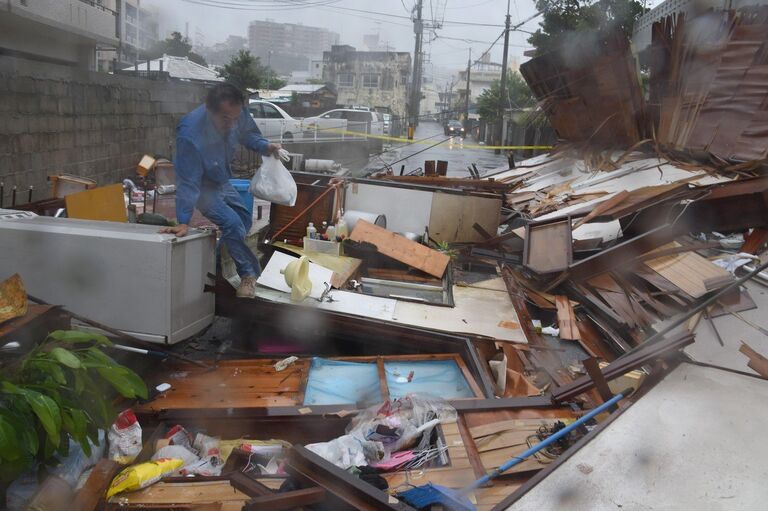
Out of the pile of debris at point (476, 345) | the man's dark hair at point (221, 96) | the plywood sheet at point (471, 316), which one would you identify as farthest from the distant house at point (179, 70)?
the plywood sheet at point (471, 316)

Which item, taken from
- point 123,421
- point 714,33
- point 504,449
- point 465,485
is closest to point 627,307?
point 504,449

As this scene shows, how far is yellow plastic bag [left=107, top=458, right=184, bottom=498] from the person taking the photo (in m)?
2.19

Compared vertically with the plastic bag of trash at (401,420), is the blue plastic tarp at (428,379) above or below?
below

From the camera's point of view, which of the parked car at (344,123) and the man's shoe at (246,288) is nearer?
the man's shoe at (246,288)

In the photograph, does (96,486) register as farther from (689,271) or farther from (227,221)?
(689,271)

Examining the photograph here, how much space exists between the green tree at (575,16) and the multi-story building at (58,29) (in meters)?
8.43

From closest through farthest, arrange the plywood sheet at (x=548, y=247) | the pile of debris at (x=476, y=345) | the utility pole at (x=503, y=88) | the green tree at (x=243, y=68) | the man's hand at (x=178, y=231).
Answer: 1. the pile of debris at (x=476, y=345)
2. the man's hand at (x=178, y=231)
3. the plywood sheet at (x=548, y=247)
4. the green tree at (x=243, y=68)
5. the utility pole at (x=503, y=88)

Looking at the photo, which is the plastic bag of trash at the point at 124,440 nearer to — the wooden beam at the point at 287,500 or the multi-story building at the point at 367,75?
the wooden beam at the point at 287,500

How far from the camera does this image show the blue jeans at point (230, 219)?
3.63 metres

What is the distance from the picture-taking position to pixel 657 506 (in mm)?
1734

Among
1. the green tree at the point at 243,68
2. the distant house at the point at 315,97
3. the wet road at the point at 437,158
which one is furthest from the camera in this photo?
the distant house at the point at 315,97

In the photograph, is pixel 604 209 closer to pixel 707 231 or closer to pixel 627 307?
pixel 707 231

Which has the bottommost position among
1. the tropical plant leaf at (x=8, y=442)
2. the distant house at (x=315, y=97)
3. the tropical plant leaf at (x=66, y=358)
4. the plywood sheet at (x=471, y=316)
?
the plywood sheet at (x=471, y=316)

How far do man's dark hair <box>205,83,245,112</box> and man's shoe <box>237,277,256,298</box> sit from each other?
1085 millimetres
